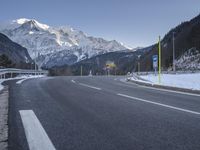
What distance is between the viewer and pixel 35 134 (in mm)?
5559

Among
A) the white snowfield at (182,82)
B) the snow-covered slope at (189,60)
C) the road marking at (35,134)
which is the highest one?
the snow-covered slope at (189,60)

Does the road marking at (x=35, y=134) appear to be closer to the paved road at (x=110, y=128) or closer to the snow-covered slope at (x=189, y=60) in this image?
the paved road at (x=110, y=128)

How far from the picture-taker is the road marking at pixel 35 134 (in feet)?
15.7

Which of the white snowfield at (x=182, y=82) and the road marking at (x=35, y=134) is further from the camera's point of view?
the white snowfield at (x=182, y=82)

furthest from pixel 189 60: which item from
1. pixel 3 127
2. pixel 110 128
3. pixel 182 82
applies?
pixel 3 127

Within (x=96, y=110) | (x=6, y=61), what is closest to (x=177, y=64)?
(x=6, y=61)

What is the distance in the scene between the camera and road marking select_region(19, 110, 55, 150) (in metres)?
4.80

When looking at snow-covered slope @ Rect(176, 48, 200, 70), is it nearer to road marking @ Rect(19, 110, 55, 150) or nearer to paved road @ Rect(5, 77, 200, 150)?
paved road @ Rect(5, 77, 200, 150)

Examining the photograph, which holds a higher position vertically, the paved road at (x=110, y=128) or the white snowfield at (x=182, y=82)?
the white snowfield at (x=182, y=82)

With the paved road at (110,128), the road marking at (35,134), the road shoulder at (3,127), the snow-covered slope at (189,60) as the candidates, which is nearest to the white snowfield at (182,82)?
the paved road at (110,128)

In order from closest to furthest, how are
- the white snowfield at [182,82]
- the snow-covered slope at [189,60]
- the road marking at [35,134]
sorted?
the road marking at [35,134] → the white snowfield at [182,82] → the snow-covered slope at [189,60]

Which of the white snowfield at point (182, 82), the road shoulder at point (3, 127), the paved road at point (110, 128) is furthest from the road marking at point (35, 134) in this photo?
the white snowfield at point (182, 82)

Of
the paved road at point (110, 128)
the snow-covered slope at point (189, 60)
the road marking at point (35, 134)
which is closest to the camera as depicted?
the road marking at point (35, 134)

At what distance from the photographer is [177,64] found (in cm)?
14738
